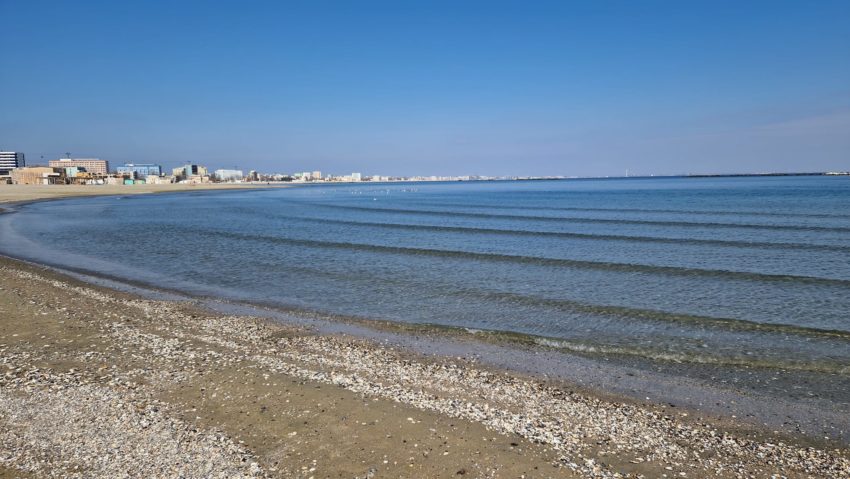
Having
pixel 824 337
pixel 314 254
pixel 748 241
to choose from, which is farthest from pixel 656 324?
pixel 748 241

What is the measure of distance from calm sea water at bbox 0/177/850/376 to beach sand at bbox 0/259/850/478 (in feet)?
11.7

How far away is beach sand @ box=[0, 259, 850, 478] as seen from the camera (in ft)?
18.3

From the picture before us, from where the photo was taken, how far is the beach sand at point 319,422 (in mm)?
5582

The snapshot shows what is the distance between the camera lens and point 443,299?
15.1m

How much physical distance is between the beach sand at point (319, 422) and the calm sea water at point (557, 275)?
357 cm

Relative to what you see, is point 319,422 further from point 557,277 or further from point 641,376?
point 557,277

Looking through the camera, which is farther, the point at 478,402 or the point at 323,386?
the point at 323,386

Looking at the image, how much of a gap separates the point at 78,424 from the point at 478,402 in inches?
215

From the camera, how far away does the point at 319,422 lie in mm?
6598

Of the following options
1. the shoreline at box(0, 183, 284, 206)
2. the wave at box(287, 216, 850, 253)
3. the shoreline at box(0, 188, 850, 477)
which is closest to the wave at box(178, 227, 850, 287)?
the wave at box(287, 216, 850, 253)

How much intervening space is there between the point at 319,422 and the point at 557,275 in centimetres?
1362

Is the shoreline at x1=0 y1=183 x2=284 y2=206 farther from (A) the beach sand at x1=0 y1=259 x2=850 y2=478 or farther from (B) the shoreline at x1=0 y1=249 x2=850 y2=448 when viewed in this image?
(B) the shoreline at x1=0 y1=249 x2=850 y2=448

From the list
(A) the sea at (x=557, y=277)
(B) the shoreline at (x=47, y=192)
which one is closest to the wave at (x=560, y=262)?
(A) the sea at (x=557, y=277)

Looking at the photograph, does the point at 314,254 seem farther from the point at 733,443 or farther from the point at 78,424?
the point at 733,443
